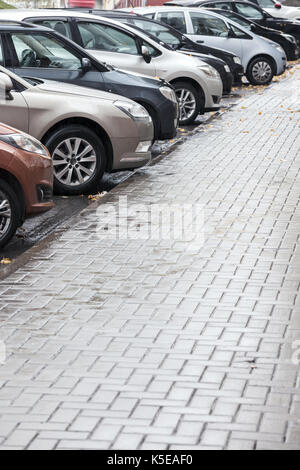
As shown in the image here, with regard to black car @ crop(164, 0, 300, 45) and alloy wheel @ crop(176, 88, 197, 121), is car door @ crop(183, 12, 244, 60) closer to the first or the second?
black car @ crop(164, 0, 300, 45)

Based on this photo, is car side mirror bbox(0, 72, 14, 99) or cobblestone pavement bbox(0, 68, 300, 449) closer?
→ cobblestone pavement bbox(0, 68, 300, 449)

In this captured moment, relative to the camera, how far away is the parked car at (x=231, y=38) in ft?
75.2

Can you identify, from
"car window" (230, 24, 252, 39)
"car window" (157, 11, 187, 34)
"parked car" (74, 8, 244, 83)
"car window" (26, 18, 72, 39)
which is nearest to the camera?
"car window" (26, 18, 72, 39)

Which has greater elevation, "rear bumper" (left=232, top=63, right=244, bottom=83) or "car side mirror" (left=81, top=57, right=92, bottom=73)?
"car side mirror" (left=81, top=57, right=92, bottom=73)

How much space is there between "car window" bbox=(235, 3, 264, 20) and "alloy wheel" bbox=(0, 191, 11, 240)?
21.5 metres

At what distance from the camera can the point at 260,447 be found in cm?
495

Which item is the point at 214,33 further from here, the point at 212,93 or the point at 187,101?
the point at 187,101

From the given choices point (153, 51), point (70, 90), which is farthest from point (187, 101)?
point (70, 90)

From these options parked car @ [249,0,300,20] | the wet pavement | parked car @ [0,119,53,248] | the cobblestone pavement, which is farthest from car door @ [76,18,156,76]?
parked car @ [249,0,300,20]

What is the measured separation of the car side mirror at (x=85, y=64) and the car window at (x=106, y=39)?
10.1 ft

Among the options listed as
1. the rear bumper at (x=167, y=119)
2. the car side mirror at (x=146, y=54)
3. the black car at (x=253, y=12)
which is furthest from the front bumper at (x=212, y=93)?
the black car at (x=253, y=12)

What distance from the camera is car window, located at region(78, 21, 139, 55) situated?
1595 centimetres

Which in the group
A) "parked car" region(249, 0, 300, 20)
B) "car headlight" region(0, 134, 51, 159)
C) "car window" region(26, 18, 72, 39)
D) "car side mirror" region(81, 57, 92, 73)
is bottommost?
"parked car" region(249, 0, 300, 20)

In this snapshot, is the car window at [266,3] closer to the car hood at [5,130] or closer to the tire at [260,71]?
the tire at [260,71]
